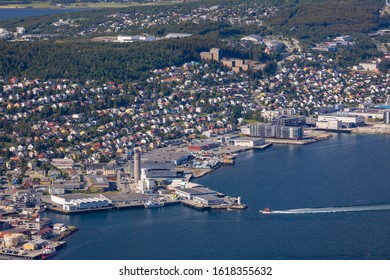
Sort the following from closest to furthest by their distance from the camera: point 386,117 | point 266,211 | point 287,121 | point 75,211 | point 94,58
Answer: point 266,211 → point 75,211 → point 287,121 → point 386,117 → point 94,58

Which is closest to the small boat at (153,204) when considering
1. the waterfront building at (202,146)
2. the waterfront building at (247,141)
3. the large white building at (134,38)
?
the waterfront building at (202,146)

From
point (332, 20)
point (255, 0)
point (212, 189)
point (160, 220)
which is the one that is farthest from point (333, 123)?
point (255, 0)

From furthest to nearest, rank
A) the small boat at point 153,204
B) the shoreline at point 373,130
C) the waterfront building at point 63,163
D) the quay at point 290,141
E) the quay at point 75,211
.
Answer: the shoreline at point 373,130 → the quay at point 290,141 → the waterfront building at point 63,163 → the small boat at point 153,204 → the quay at point 75,211

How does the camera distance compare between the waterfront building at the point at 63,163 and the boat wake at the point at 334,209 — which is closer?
the boat wake at the point at 334,209

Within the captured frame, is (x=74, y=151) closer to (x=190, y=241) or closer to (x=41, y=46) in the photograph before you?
(x=190, y=241)

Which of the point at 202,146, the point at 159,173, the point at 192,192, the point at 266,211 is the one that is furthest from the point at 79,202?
the point at 202,146

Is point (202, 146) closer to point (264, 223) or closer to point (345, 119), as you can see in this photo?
point (345, 119)

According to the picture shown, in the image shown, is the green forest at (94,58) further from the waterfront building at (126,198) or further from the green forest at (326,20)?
the waterfront building at (126,198)
